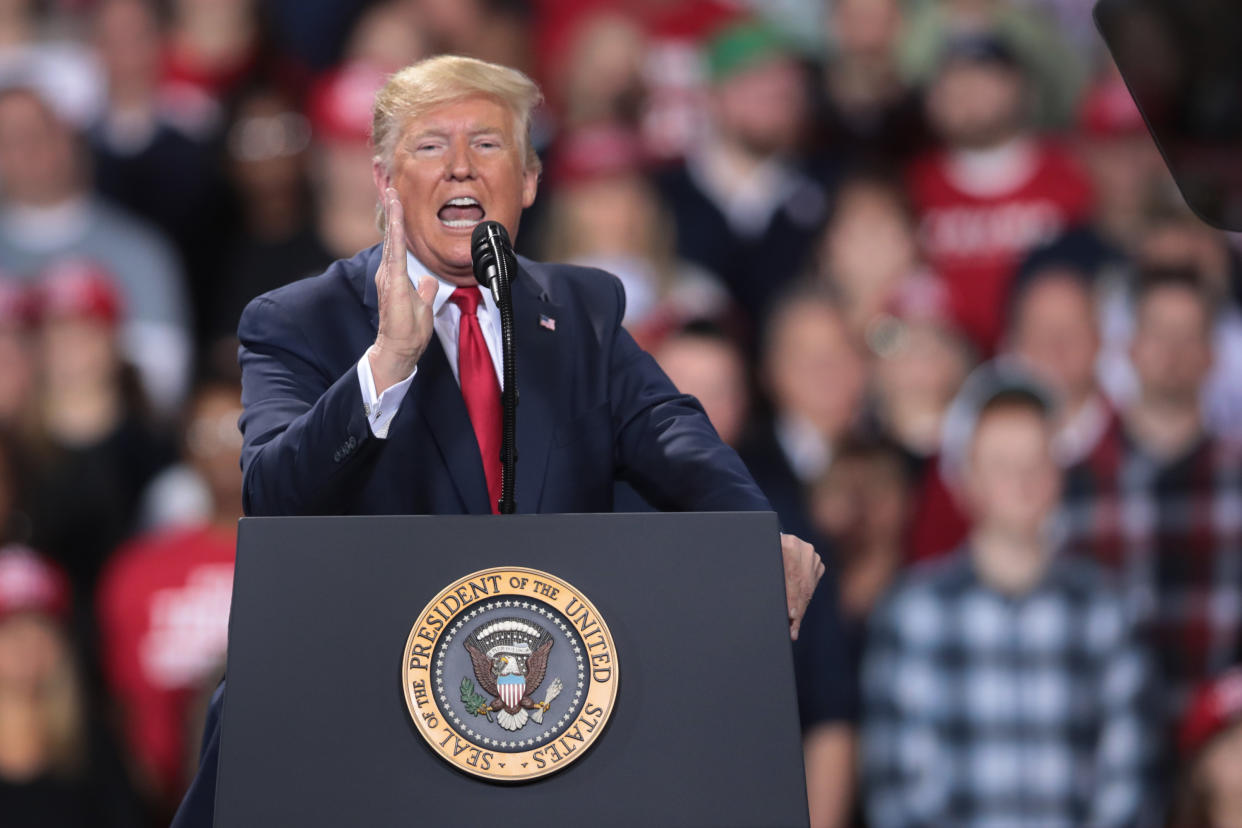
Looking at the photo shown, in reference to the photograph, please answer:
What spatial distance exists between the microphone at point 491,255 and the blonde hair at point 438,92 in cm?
25

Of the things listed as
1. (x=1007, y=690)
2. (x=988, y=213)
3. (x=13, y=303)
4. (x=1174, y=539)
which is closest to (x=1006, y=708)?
(x=1007, y=690)

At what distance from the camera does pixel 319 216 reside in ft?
16.9

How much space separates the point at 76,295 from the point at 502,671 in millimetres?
3686

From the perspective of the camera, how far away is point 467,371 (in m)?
2.04

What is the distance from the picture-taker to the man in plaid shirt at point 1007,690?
4113mm

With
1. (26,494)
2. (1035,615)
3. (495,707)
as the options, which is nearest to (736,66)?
(1035,615)

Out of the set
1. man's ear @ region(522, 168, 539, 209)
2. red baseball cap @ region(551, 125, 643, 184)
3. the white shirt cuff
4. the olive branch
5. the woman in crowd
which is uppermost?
man's ear @ region(522, 168, 539, 209)

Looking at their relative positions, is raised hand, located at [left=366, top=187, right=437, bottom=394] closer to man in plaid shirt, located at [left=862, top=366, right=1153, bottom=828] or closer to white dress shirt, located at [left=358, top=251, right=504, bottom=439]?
white dress shirt, located at [left=358, top=251, right=504, bottom=439]

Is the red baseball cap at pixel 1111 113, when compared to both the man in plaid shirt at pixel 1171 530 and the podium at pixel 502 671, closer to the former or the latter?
the man in plaid shirt at pixel 1171 530

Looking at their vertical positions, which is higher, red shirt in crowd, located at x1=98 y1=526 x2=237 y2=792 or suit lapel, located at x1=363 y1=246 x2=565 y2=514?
suit lapel, located at x1=363 y1=246 x2=565 y2=514

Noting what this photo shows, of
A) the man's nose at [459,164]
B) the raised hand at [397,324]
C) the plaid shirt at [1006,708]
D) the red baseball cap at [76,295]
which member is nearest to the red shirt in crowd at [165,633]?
the red baseball cap at [76,295]

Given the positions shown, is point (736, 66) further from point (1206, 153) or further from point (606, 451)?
point (606, 451)

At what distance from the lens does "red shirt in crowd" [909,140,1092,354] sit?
17.1ft

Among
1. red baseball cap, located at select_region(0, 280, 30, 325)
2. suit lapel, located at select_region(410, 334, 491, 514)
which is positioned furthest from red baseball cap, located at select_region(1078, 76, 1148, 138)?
suit lapel, located at select_region(410, 334, 491, 514)
